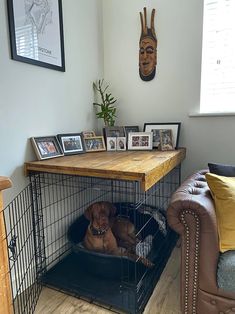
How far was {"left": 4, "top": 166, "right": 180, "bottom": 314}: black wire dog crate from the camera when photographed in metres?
1.46

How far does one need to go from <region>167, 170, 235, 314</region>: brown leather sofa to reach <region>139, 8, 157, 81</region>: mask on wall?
1315 millimetres

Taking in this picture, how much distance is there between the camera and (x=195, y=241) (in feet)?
3.83

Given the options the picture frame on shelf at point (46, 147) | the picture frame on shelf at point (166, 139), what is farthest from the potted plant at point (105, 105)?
the picture frame on shelf at point (46, 147)

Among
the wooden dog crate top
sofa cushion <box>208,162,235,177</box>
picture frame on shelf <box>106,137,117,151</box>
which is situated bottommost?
sofa cushion <box>208,162,235,177</box>

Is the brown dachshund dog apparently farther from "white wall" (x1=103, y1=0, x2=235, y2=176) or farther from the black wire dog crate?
"white wall" (x1=103, y1=0, x2=235, y2=176)

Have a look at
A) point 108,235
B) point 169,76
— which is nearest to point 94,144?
point 108,235

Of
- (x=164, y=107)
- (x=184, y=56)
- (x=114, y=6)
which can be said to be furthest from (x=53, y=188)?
(x=114, y=6)

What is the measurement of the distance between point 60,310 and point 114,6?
243 cm

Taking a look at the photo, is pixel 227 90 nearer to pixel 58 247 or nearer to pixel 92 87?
pixel 92 87

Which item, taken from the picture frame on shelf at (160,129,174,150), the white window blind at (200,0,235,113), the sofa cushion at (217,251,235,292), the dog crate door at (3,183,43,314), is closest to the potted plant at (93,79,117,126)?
the picture frame on shelf at (160,129,174,150)

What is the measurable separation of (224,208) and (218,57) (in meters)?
1.32

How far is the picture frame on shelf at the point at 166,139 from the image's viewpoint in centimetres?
198

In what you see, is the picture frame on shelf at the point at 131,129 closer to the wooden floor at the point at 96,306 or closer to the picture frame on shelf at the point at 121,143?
the picture frame on shelf at the point at 121,143

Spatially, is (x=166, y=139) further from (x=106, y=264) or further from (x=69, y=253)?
(x=69, y=253)
